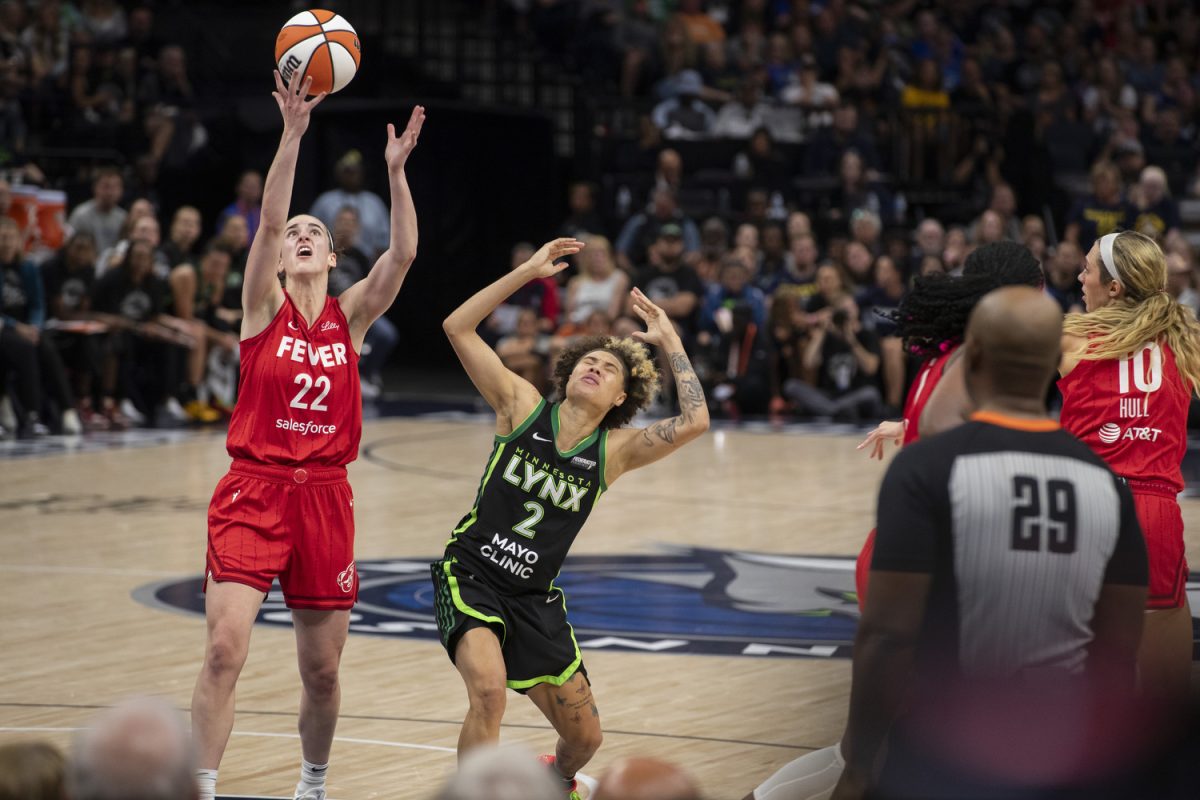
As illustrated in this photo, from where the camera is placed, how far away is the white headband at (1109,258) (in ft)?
18.5

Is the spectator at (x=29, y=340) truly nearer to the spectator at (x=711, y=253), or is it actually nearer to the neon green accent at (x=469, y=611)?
the spectator at (x=711, y=253)

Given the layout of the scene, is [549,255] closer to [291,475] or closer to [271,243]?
[271,243]

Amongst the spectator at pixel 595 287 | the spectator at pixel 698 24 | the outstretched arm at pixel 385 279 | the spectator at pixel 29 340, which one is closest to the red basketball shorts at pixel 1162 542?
the outstretched arm at pixel 385 279

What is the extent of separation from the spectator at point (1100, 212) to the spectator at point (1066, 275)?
25.9 inches

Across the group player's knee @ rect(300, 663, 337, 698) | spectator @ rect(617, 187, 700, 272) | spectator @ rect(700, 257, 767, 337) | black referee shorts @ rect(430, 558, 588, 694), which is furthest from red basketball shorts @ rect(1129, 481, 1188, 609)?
spectator @ rect(617, 187, 700, 272)

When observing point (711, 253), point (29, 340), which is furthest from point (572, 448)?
point (711, 253)

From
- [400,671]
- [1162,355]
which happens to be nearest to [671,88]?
[400,671]

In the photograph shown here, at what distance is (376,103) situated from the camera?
838 inches

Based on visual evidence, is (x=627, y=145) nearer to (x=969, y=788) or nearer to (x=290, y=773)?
(x=290, y=773)

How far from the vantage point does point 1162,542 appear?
5.57 meters

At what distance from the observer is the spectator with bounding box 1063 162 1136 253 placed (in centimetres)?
1827

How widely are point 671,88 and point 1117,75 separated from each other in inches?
217

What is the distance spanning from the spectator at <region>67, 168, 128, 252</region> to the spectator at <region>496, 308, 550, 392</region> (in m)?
3.85

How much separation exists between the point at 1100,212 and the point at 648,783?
16.7 meters
